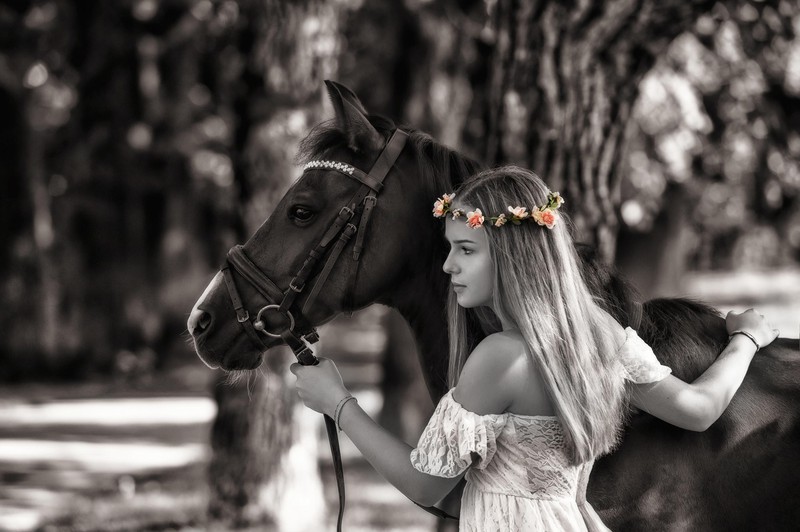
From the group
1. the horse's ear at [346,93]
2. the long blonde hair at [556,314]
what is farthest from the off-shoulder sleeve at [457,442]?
the horse's ear at [346,93]

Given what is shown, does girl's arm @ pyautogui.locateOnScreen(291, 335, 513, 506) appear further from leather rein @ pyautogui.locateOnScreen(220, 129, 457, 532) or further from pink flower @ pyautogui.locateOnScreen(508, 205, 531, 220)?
pink flower @ pyautogui.locateOnScreen(508, 205, 531, 220)

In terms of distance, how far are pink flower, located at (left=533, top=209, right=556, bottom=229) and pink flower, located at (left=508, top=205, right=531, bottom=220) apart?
0.03 meters

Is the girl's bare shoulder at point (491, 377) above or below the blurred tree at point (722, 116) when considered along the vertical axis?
below

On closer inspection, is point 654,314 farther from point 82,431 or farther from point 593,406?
point 82,431

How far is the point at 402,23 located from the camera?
1018 centimetres

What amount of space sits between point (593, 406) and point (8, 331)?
1628 centimetres

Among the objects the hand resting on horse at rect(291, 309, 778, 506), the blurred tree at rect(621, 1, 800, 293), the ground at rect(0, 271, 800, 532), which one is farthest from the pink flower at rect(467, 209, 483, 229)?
the blurred tree at rect(621, 1, 800, 293)

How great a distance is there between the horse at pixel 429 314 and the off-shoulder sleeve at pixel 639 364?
208 millimetres

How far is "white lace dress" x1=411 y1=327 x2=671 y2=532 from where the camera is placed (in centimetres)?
238

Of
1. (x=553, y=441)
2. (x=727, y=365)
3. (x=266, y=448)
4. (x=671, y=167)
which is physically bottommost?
(x=266, y=448)

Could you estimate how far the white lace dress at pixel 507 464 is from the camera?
2.38 metres

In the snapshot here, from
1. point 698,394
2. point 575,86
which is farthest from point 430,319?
point 575,86

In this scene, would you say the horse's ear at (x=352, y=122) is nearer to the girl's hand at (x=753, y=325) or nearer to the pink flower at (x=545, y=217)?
the pink flower at (x=545, y=217)

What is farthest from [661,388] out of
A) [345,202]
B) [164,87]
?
[164,87]
